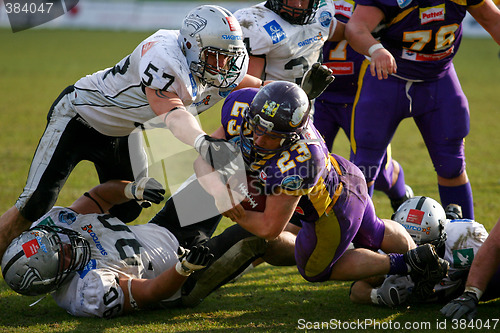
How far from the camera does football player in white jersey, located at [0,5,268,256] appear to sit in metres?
3.48

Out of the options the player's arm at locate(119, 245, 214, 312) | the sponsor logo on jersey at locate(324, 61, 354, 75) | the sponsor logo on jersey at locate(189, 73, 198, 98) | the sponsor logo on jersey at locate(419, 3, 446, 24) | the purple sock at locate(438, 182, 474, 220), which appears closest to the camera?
the player's arm at locate(119, 245, 214, 312)

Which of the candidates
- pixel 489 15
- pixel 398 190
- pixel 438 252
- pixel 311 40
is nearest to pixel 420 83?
pixel 489 15

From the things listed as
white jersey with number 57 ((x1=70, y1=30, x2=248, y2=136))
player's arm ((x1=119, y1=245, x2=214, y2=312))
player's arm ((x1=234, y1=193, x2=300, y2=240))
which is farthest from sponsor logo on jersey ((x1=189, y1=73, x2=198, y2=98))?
player's arm ((x1=119, y1=245, x2=214, y2=312))

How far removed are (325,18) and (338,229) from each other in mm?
1932

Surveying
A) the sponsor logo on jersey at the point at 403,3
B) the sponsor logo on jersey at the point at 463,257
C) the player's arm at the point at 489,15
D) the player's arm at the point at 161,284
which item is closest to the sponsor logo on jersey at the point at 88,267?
the player's arm at the point at 161,284

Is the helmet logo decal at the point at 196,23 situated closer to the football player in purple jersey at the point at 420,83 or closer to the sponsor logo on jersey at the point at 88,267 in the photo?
the football player in purple jersey at the point at 420,83

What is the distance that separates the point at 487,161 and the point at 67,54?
14.3 metres

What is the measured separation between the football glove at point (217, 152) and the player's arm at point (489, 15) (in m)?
2.22

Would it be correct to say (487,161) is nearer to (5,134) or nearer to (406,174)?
(406,174)

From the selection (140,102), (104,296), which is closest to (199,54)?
(140,102)

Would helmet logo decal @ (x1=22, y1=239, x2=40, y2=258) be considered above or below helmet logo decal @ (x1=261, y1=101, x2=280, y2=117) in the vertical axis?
below

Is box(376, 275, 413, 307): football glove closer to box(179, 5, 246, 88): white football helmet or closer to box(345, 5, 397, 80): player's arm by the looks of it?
box(345, 5, 397, 80): player's arm

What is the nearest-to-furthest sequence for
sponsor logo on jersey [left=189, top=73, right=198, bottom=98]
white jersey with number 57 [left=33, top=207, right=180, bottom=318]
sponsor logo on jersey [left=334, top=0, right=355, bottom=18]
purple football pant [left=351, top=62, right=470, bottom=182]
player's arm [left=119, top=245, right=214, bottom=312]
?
player's arm [left=119, top=245, right=214, bottom=312] → white jersey with number 57 [left=33, top=207, right=180, bottom=318] → sponsor logo on jersey [left=189, top=73, right=198, bottom=98] → purple football pant [left=351, top=62, right=470, bottom=182] → sponsor logo on jersey [left=334, top=0, right=355, bottom=18]

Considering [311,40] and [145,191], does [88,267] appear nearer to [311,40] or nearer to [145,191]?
[145,191]
